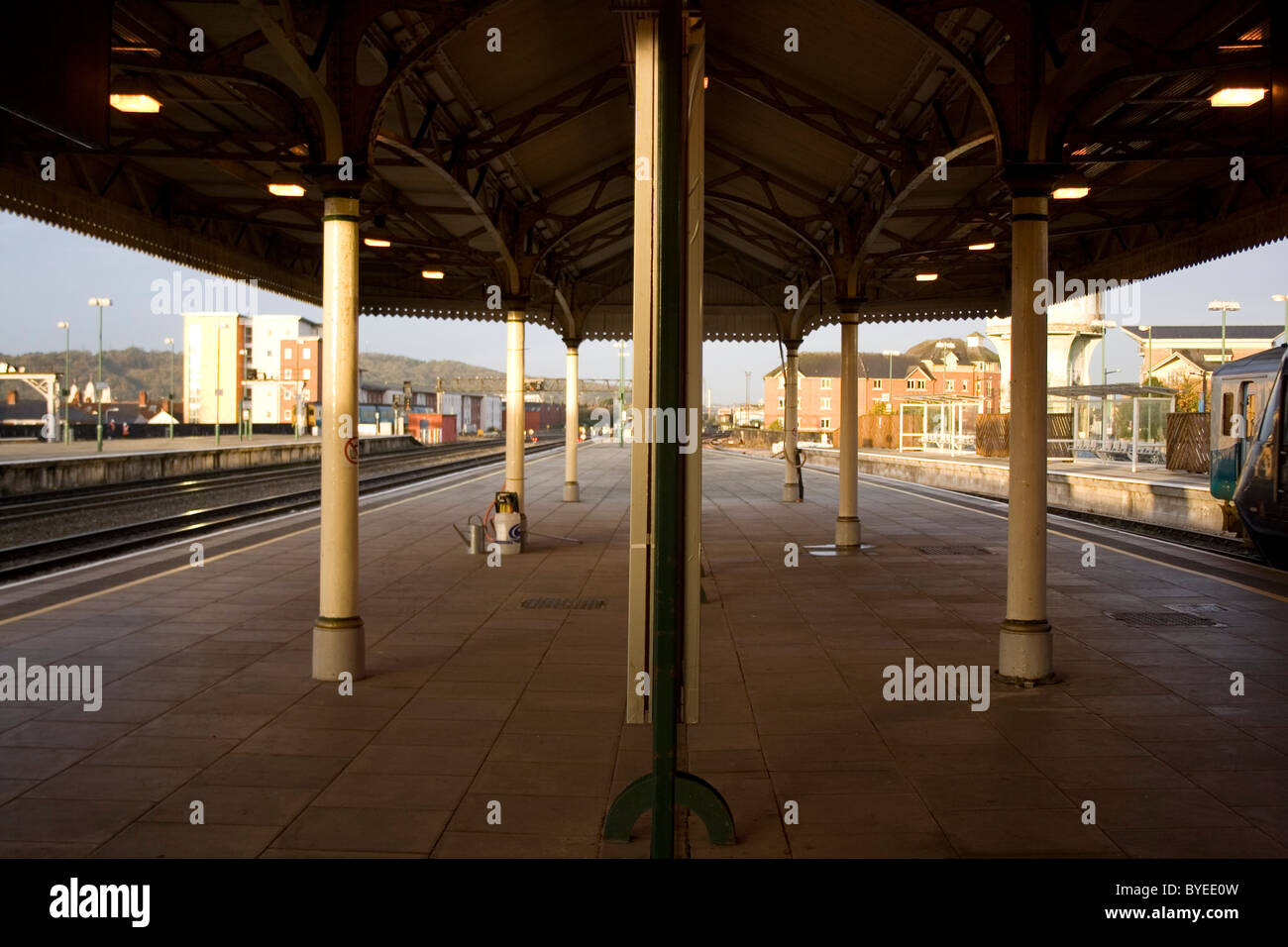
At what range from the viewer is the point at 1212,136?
10.3 meters

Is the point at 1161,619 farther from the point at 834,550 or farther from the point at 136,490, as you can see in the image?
the point at 136,490

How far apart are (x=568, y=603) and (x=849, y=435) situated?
649cm

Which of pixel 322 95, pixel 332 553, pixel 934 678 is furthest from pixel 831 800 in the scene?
pixel 322 95

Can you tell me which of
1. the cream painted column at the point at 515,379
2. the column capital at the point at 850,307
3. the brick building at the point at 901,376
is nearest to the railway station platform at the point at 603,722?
the cream painted column at the point at 515,379

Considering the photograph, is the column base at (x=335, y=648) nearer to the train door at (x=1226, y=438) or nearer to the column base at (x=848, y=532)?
the column base at (x=848, y=532)

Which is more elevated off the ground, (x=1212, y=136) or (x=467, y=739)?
(x=1212, y=136)

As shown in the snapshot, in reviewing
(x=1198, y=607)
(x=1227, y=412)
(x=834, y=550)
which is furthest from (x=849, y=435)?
(x=1227, y=412)

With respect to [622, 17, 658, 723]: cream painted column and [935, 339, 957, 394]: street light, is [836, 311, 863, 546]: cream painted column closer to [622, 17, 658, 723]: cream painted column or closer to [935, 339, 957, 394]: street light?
[622, 17, 658, 723]: cream painted column

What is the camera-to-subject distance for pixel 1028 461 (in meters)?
7.71

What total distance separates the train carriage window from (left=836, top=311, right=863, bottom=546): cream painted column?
247 inches

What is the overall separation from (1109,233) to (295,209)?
45.7 ft

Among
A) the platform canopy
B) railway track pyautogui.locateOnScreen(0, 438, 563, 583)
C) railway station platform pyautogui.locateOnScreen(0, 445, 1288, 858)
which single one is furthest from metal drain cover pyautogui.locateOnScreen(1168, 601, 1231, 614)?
railway track pyautogui.locateOnScreen(0, 438, 563, 583)
